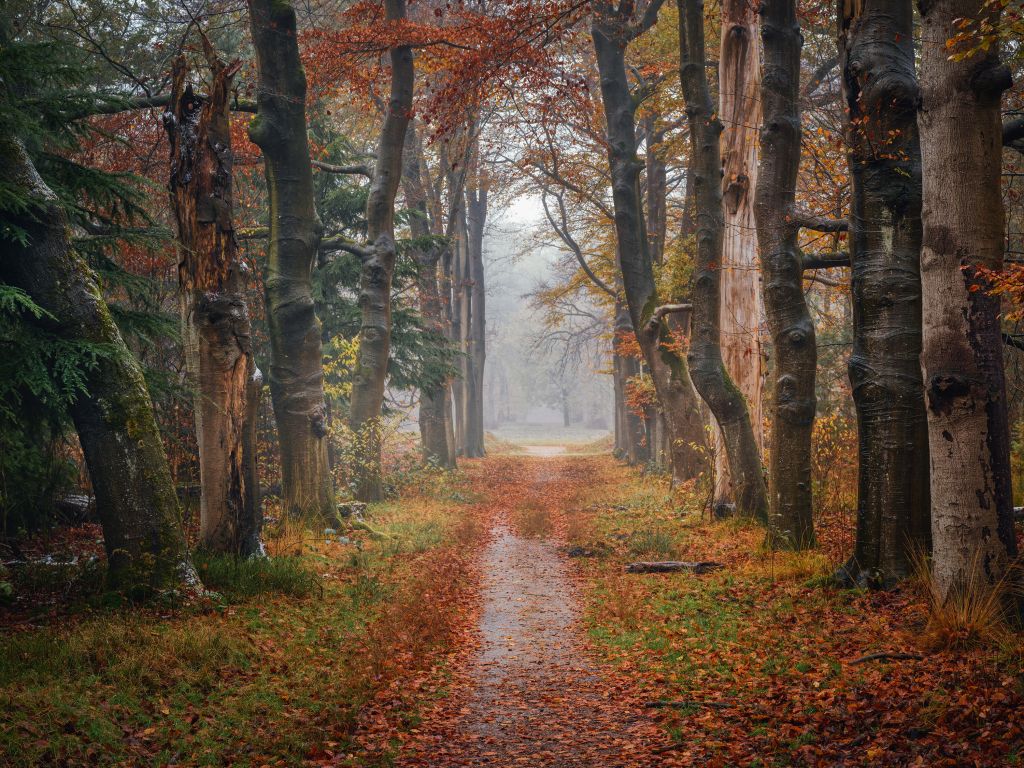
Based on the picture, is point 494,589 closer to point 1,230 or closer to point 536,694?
point 536,694

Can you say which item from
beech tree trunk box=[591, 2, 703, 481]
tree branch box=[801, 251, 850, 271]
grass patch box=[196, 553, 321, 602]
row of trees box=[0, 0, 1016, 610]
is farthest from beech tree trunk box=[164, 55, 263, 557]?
beech tree trunk box=[591, 2, 703, 481]

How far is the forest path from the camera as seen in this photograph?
4723mm

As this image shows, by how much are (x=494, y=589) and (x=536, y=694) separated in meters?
3.73

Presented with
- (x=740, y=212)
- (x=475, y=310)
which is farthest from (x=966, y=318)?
(x=475, y=310)

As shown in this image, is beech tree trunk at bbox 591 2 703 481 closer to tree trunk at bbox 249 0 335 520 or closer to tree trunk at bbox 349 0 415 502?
tree trunk at bbox 349 0 415 502

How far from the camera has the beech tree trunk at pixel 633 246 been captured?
50.4 feet

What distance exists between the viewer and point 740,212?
471 inches

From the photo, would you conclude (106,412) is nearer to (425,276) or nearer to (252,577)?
(252,577)

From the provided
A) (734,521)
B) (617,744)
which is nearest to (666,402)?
(734,521)

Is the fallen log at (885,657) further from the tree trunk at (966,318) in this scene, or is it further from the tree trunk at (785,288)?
the tree trunk at (785,288)

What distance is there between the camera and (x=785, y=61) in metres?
9.20

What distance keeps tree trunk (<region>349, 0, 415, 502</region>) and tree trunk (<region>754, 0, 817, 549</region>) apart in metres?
7.26

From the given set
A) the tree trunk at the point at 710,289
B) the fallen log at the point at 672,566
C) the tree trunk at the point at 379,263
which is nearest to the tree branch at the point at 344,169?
the tree trunk at the point at 379,263

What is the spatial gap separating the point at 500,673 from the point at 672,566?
3735 millimetres
